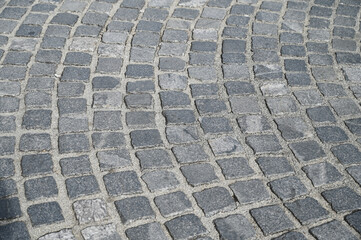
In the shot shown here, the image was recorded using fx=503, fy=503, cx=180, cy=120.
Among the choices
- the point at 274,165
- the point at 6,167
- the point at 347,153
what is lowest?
the point at 6,167

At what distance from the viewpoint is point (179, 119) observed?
3.75 m

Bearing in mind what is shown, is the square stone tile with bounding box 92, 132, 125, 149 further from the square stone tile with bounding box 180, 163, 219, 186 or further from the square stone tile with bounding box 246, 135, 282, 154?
the square stone tile with bounding box 246, 135, 282, 154

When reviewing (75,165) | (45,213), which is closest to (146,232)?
(45,213)

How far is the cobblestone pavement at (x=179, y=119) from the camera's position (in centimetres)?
303

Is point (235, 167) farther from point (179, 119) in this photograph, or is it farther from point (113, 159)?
point (113, 159)

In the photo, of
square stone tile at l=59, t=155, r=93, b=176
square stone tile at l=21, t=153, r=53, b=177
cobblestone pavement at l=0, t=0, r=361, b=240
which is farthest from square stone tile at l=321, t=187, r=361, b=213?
square stone tile at l=21, t=153, r=53, b=177

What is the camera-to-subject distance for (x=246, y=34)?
15.7 feet

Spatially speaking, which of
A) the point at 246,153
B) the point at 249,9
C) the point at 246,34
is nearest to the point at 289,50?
the point at 246,34

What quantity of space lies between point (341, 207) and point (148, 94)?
169 centimetres

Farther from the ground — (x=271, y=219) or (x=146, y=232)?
(x=271, y=219)

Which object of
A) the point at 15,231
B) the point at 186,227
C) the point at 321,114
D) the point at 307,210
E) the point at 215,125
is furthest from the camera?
the point at 321,114

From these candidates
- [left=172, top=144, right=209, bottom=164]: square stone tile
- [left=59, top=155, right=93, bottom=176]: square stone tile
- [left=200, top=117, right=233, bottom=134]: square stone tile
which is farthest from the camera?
[left=200, top=117, right=233, bottom=134]: square stone tile

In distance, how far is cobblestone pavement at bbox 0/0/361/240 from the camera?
303 centimetres

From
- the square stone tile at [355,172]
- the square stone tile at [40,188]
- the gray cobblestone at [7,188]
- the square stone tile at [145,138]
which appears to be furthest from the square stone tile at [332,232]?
the gray cobblestone at [7,188]
